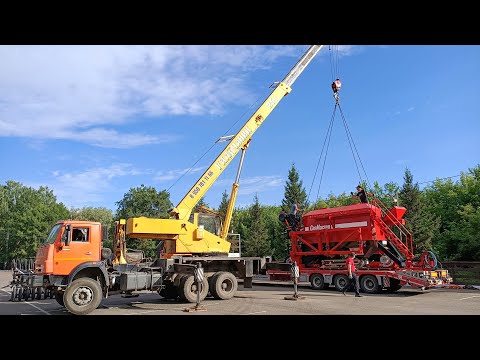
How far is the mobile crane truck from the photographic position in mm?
11500

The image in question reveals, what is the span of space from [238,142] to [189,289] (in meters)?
6.97

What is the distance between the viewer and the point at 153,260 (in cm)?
1505

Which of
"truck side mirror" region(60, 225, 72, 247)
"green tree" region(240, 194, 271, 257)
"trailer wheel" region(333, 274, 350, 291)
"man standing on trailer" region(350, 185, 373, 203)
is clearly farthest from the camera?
"green tree" region(240, 194, 271, 257)

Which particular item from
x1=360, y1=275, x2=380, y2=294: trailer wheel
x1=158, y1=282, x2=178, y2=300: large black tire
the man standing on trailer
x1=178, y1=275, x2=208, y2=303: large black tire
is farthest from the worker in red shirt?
x1=158, y1=282, x2=178, y2=300: large black tire

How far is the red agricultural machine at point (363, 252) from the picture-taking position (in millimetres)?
16266

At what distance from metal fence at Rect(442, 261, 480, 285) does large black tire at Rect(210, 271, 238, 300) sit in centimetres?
1246

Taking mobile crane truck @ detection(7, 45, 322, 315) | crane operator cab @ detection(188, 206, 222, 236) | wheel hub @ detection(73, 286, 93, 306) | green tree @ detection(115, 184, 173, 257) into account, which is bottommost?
wheel hub @ detection(73, 286, 93, 306)

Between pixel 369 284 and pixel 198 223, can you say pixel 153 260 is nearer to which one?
pixel 198 223

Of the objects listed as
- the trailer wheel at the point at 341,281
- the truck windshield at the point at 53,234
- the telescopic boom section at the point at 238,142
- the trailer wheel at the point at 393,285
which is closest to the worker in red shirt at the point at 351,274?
the trailer wheel at the point at 341,281

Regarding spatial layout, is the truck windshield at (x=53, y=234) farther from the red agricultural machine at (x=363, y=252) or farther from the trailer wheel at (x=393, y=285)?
the trailer wheel at (x=393, y=285)

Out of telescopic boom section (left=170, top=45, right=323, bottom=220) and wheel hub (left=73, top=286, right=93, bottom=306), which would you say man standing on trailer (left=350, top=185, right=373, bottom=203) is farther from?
wheel hub (left=73, top=286, right=93, bottom=306)
